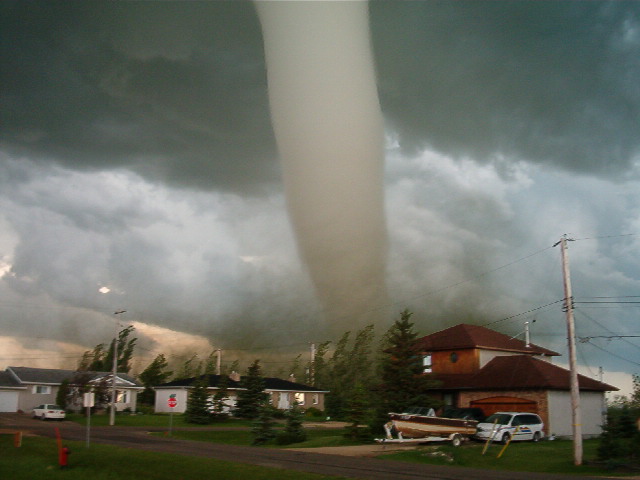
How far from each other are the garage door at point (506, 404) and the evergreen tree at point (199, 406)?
2431 cm

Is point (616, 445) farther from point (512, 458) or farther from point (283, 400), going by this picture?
point (283, 400)

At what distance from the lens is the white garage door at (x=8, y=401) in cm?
7256

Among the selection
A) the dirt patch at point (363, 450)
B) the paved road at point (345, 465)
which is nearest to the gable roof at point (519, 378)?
the dirt patch at point (363, 450)

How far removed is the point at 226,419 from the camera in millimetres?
60312

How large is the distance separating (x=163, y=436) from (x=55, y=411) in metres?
24.0

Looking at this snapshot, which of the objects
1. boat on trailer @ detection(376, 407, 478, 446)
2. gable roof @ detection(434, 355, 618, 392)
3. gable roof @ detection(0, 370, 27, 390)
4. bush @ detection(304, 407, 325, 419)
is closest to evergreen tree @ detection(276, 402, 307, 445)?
boat on trailer @ detection(376, 407, 478, 446)

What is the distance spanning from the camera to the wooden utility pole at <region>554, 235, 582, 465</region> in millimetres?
27094

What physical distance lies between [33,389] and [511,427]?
60017mm

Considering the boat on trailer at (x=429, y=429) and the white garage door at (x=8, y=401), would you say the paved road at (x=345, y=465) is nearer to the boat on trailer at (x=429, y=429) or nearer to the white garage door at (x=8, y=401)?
the boat on trailer at (x=429, y=429)

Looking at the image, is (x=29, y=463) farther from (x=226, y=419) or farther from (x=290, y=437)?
(x=226, y=419)

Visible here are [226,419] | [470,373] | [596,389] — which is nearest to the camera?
[596,389]

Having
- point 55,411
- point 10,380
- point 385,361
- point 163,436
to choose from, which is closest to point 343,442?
point 385,361

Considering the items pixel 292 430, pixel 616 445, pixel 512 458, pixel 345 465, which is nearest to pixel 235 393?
pixel 292 430

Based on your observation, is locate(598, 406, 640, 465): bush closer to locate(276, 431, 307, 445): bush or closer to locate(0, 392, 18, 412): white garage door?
locate(276, 431, 307, 445): bush
